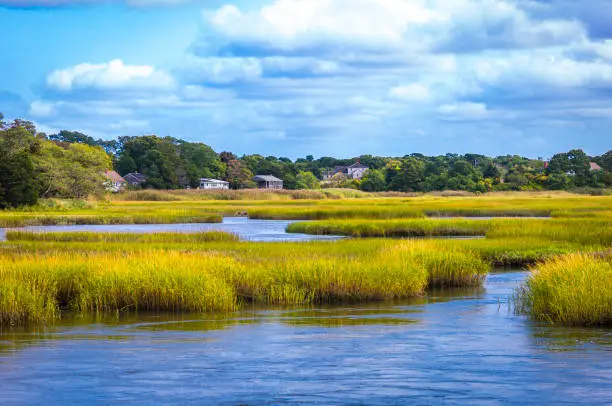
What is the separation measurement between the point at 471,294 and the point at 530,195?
108 m

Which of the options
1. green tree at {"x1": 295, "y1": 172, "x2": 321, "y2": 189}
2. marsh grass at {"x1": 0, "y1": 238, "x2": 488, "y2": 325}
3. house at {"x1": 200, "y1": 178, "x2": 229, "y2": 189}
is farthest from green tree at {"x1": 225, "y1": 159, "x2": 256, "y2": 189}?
marsh grass at {"x1": 0, "y1": 238, "x2": 488, "y2": 325}

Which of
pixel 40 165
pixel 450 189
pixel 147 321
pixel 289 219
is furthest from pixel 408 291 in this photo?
pixel 450 189

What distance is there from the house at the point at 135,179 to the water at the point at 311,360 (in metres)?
122

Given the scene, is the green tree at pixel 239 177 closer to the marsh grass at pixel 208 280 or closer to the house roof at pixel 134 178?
the house roof at pixel 134 178

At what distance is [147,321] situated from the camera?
22812 millimetres

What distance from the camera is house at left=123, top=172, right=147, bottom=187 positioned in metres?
143

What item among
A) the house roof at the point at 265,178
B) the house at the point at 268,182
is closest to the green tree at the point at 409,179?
the house at the point at 268,182

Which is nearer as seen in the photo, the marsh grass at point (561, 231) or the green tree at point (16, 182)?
the marsh grass at point (561, 231)

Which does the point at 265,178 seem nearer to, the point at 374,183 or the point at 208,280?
the point at 374,183

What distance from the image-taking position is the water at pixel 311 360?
52.1 ft

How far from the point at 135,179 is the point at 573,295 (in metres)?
130

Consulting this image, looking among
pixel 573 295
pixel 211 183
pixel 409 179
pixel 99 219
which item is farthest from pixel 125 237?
pixel 409 179

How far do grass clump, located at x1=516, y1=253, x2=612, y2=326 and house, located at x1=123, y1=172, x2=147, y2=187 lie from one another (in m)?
124

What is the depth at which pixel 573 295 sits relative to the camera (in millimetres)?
21422
